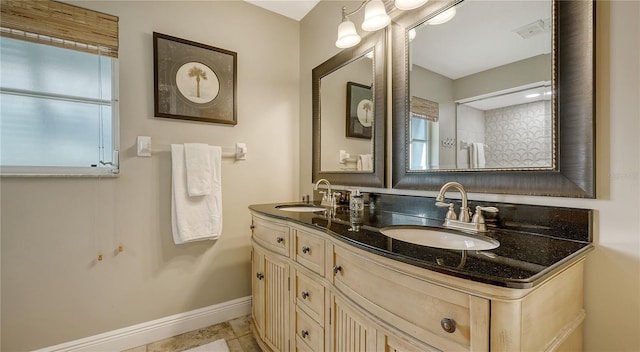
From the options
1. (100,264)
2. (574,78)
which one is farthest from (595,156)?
(100,264)

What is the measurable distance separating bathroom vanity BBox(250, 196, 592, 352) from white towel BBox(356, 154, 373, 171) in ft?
1.21

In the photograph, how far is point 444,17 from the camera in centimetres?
123

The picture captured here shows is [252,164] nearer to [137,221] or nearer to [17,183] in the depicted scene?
[137,221]

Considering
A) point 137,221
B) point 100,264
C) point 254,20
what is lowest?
point 100,264

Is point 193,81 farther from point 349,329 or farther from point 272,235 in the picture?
point 349,329

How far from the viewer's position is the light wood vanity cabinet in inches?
21.5

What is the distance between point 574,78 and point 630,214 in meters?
0.45

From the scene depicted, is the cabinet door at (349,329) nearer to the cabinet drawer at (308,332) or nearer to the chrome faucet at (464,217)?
the cabinet drawer at (308,332)

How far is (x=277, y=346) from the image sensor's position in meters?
1.34

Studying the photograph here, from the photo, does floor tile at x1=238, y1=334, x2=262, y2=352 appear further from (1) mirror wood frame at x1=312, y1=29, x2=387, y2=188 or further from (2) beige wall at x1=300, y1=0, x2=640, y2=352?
(2) beige wall at x1=300, y1=0, x2=640, y2=352

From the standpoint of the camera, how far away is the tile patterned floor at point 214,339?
1606 mm

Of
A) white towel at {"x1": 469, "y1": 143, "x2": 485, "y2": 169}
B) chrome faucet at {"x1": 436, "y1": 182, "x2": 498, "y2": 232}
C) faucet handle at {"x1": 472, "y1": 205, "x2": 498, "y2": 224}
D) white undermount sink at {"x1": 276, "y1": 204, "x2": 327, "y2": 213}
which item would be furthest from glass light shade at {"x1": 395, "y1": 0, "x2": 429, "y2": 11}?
white undermount sink at {"x1": 276, "y1": 204, "x2": 327, "y2": 213}

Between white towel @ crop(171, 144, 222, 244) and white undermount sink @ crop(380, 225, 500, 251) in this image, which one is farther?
white towel @ crop(171, 144, 222, 244)

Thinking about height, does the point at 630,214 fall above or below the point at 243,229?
above
